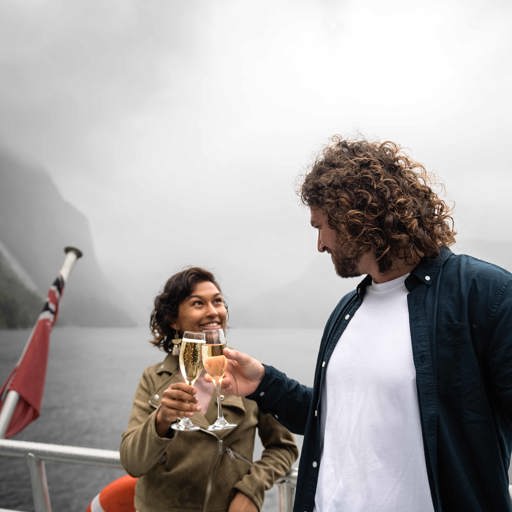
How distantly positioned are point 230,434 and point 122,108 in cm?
937

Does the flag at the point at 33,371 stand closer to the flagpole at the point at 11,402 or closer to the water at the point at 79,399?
the flagpole at the point at 11,402

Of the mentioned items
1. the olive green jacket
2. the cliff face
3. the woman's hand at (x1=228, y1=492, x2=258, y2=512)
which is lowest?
the woman's hand at (x1=228, y1=492, x2=258, y2=512)

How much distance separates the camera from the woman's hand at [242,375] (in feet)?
3.70

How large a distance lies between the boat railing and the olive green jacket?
1.01ft

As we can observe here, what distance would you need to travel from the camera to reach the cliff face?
953 centimetres

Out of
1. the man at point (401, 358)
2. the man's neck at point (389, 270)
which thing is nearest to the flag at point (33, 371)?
the man at point (401, 358)

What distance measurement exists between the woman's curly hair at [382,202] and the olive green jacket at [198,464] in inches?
26.3

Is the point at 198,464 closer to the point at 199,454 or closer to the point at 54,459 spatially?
the point at 199,454

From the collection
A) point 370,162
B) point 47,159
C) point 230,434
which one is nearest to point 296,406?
point 230,434

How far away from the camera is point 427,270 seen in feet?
2.93

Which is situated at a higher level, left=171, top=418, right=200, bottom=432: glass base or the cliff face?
the cliff face

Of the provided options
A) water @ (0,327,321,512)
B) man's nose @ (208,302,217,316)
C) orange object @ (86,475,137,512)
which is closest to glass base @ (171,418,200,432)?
man's nose @ (208,302,217,316)

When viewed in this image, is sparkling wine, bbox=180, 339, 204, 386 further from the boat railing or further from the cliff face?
the cliff face

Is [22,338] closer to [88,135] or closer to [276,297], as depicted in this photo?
[88,135]
